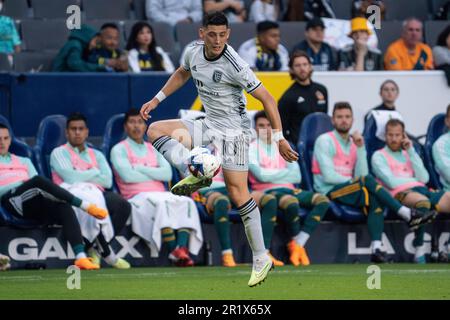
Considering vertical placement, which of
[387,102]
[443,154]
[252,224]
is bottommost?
[252,224]

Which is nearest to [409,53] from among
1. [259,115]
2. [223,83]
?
[259,115]

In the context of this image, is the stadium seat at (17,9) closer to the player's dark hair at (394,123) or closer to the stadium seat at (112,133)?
the stadium seat at (112,133)

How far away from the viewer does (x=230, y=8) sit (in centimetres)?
1603

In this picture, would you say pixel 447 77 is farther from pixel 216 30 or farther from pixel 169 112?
pixel 216 30

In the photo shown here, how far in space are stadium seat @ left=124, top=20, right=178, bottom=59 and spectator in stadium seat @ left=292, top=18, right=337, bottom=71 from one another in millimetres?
1722

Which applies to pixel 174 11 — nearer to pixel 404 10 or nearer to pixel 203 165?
pixel 404 10

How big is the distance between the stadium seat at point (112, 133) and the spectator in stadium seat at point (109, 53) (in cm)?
109

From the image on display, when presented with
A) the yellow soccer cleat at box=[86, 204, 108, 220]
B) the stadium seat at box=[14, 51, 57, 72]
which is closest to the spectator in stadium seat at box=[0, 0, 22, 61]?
the stadium seat at box=[14, 51, 57, 72]

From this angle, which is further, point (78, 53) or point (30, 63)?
point (30, 63)

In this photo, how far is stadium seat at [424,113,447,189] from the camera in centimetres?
1335

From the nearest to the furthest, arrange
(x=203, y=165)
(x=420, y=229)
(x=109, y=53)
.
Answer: (x=203, y=165) → (x=420, y=229) → (x=109, y=53)

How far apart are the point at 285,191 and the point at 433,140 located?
2.06m

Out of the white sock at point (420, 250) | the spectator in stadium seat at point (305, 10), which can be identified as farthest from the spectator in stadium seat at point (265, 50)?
the white sock at point (420, 250)

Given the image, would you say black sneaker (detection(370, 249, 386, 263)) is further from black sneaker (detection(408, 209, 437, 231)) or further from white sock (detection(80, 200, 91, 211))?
white sock (detection(80, 200, 91, 211))
